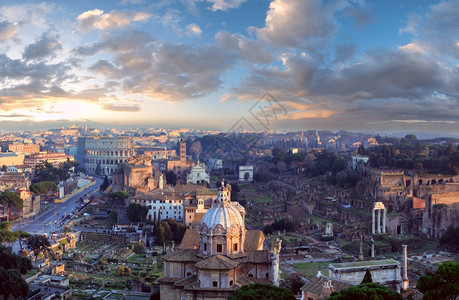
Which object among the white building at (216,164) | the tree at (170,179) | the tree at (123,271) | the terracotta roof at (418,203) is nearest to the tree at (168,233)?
the tree at (123,271)

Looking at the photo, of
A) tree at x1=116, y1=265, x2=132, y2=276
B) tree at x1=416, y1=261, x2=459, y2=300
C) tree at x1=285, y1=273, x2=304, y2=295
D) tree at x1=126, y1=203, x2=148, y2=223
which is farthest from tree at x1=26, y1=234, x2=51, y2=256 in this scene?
tree at x1=416, y1=261, x2=459, y2=300

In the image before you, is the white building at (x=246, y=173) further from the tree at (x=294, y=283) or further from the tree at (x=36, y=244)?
the tree at (x=294, y=283)

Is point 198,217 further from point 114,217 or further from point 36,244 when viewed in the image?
point 36,244

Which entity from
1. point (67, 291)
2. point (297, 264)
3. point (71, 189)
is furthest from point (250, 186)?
point (67, 291)

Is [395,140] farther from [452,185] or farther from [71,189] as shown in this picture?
[71,189]

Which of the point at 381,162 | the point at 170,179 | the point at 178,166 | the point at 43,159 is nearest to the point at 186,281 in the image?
the point at 381,162
